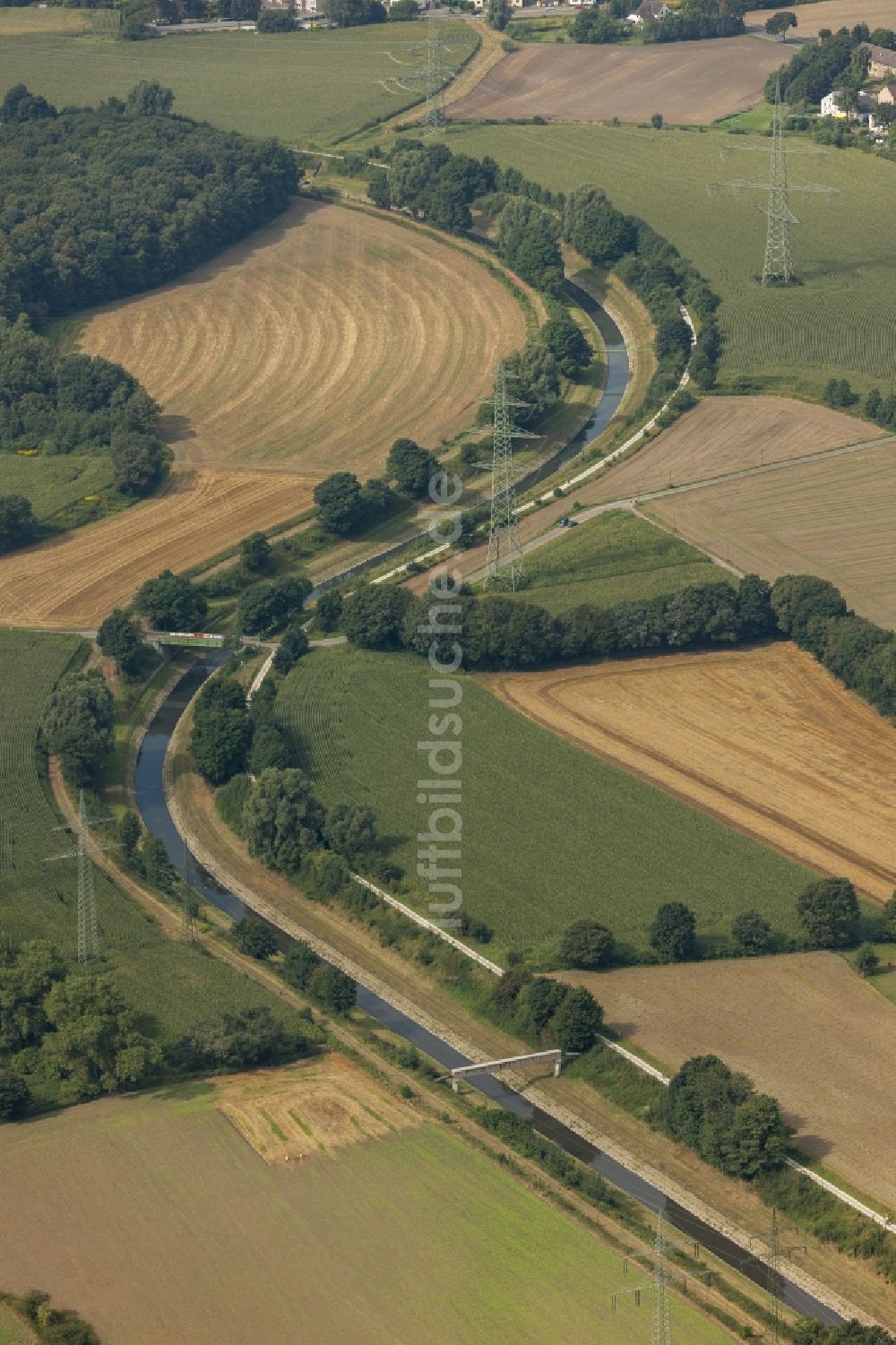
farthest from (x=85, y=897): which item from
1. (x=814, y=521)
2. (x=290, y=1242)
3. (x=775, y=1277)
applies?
(x=814, y=521)

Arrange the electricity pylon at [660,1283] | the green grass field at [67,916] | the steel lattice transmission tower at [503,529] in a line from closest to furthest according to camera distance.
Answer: the electricity pylon at [660,1283] → the green grass field at [67,916] → the steel lattice transmission tower at [503,529]

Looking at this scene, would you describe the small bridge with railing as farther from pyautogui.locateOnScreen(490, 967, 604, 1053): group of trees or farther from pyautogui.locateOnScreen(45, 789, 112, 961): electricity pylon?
pyautogui.locateOnScreen(45, 789, 112, 961): electricity pylon

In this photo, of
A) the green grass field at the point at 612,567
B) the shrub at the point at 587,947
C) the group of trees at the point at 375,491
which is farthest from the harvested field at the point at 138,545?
the shrub at the point at 587,947

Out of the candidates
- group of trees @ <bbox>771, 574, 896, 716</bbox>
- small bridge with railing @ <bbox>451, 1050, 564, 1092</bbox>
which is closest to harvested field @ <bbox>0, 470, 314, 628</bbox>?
group of trees @ <bbox>771, 574, 896, 716</bbox>

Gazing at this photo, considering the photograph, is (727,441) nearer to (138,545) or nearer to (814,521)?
(814,521)

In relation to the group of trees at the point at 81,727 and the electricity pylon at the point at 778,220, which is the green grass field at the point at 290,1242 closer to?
the group of trees at the point at 81,727

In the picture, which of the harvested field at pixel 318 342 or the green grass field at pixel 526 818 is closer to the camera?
the green grass field at pixel 526 818

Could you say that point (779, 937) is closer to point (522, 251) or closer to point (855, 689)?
point (855, 689)
